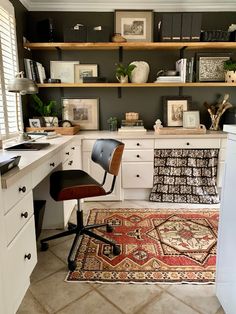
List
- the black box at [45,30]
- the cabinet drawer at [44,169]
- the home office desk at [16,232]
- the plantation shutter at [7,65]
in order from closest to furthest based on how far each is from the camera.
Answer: the home office desk at [16,232]
the cabinet drawer at [44,169]
the plantation shutter at [7,65]
the black box at [45,30]

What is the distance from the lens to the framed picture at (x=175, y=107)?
3225 millimetres

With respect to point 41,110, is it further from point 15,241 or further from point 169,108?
point 15,241

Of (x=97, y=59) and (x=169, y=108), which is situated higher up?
(x=97, y=59)

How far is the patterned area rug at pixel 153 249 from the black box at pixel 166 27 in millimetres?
2018

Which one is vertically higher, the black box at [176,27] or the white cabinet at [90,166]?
the black box at [176,27]

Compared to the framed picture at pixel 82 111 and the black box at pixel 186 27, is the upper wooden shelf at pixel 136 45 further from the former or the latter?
the framed picture at pixel 82 111

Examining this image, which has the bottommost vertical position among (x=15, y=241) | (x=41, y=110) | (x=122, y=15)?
(x=15, y=241)

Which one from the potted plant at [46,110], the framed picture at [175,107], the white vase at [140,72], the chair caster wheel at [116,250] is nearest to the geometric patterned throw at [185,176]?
the framed picture at [175,107]

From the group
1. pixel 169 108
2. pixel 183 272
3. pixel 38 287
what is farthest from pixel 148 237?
pixel 169 108

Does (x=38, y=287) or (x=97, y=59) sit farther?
(x=97, y=59)

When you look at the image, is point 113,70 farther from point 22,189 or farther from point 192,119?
point 22,189

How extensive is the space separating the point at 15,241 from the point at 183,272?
1173 mm

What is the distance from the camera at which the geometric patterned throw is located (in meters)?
2.88

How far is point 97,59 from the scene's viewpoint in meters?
3.21
